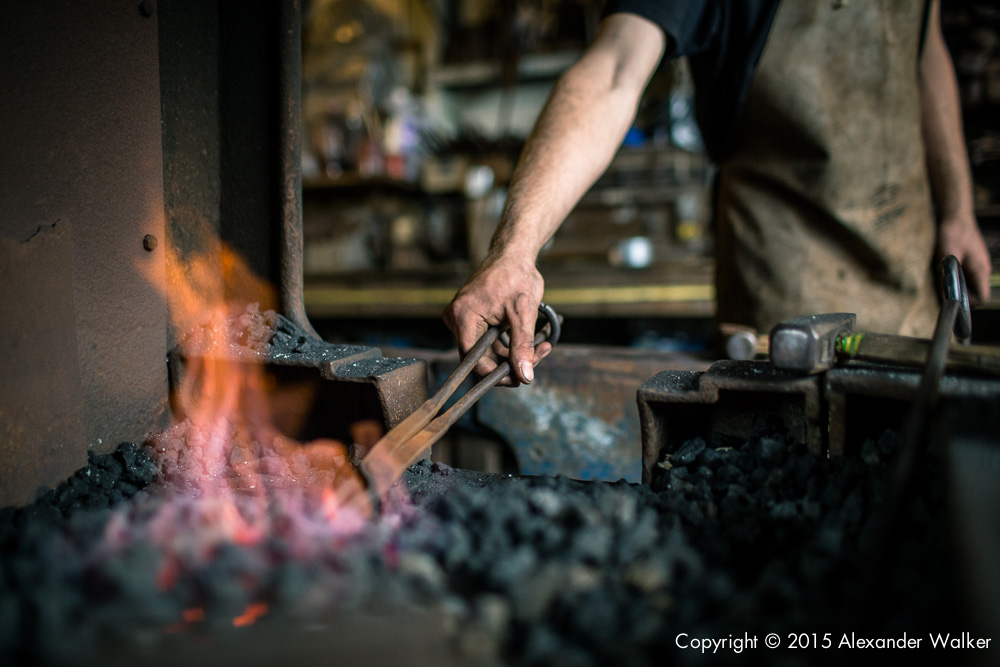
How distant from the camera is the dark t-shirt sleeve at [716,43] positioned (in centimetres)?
159

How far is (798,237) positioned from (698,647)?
1.52 meters

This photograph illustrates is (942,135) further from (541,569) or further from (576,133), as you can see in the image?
(541,569)

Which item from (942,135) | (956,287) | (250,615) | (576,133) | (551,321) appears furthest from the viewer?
(942,135)

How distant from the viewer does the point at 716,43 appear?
1734mm

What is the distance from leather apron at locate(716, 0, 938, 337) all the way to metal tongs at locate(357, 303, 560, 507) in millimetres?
959

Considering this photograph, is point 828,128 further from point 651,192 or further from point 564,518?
point 651,192

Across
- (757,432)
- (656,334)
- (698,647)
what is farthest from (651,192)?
(698,647)

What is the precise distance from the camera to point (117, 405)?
1.25 meters

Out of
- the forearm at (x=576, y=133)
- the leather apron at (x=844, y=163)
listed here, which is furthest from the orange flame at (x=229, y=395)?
the leather apron at (x=844, y=163)

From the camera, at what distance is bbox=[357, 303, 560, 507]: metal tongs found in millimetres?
881

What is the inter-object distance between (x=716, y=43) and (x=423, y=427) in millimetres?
1462

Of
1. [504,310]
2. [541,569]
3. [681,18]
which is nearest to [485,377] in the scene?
[504,310]

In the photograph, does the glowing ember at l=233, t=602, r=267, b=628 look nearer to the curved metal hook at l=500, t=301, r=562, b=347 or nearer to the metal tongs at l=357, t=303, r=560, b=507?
the metal tongs at l=357, t=303, r=560, b=507

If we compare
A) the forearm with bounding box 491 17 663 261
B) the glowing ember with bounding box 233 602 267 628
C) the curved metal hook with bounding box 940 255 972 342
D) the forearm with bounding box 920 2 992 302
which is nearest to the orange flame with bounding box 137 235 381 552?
the glowing ember with bounding box 233 602 267 628
